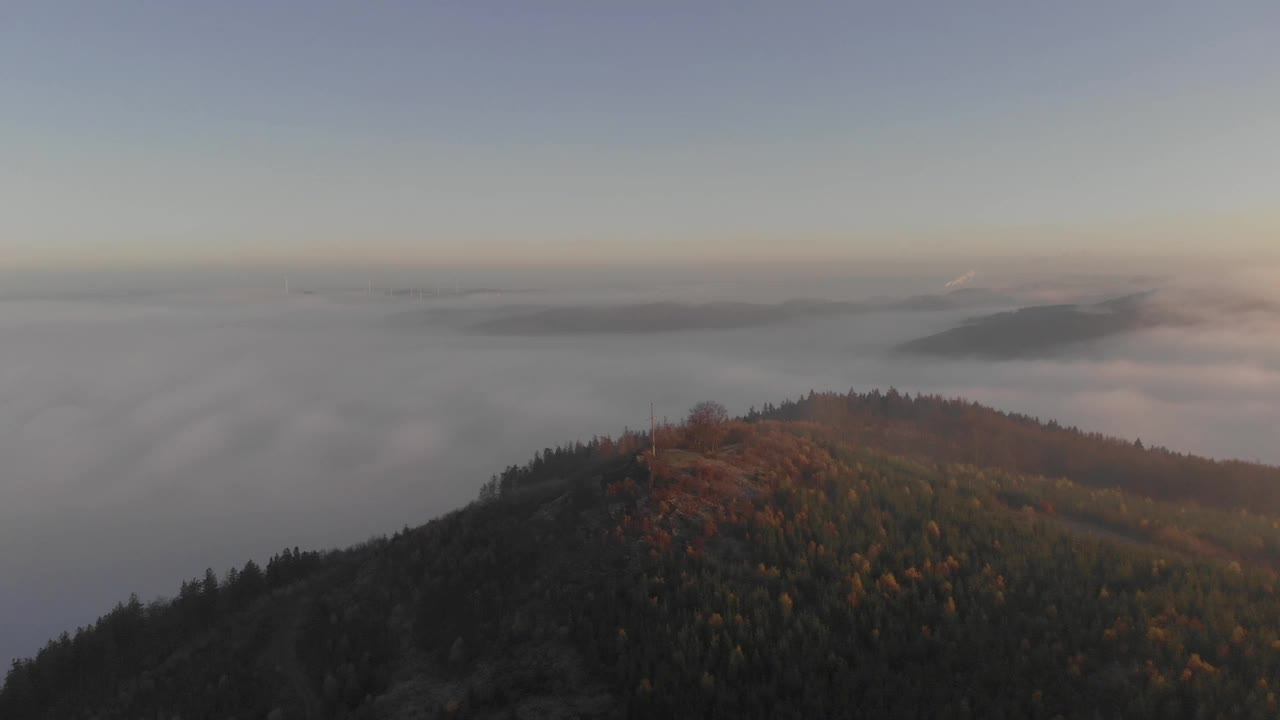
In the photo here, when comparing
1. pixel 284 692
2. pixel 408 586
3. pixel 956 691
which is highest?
pixel 956 691

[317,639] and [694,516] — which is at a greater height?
[694,516]

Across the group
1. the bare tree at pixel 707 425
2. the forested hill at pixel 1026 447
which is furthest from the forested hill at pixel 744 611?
the forested hill at pixel 1026 447

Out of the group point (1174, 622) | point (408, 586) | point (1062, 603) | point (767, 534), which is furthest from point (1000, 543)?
point (408, 586)

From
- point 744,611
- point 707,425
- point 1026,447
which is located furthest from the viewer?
point 1026,447

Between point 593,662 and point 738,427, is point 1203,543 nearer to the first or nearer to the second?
point 738,427

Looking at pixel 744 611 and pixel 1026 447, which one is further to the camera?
pixel 1026 447

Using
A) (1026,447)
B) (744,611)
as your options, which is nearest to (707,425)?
(744,611)

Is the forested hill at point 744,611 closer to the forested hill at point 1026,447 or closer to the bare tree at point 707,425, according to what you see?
the bare tree at point 707,425

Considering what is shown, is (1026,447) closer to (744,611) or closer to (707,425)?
(707,425)

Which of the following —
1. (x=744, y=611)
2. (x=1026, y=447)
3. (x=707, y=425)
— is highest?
(x=707, y=425)
